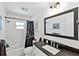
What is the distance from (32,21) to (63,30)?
2.44 meters

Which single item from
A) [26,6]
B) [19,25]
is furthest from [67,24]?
[19,25]

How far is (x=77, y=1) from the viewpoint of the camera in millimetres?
1443

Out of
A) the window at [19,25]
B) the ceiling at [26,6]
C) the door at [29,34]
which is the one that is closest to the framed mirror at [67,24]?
the ceiling at [26,6]

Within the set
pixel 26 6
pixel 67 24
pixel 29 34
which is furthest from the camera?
pixel 29 34

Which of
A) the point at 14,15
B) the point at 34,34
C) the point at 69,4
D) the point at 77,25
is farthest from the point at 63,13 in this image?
the point at 14,15

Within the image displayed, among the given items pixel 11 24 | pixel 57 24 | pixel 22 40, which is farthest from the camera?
pixel 22 40

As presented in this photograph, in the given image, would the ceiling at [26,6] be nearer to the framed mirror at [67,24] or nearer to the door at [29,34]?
the framed mirror at [67,24]

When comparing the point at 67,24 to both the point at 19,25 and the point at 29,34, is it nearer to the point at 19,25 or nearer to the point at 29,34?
the point at 29,34

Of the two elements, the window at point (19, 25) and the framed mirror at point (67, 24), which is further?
the window at point (19, 25)

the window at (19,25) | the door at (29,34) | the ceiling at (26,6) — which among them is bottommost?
the door at (29,34)

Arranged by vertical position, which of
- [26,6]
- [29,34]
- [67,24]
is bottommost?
[29,34]

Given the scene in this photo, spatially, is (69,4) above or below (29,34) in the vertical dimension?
Result: above

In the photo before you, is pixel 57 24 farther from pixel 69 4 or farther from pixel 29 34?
pixel 29 34

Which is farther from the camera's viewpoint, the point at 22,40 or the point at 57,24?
the point at 22,40
